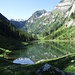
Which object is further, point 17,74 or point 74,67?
point 74,67

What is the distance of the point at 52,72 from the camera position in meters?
30.5

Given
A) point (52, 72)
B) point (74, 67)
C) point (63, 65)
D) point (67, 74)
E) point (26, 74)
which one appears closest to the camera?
point (52, 72)

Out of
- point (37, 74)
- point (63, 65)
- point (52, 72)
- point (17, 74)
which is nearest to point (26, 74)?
point (17, 74)

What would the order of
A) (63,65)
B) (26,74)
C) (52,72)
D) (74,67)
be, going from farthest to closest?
(63,65) < (74,67) < (26,74) < (52,72)

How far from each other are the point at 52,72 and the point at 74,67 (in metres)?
18.6

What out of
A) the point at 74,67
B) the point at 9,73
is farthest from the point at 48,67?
the point at 74,67

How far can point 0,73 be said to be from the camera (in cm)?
3919

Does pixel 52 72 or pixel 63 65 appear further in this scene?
pixel 63 65

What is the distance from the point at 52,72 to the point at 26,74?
7.91 meters

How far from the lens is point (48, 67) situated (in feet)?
102

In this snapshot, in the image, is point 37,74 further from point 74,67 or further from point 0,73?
point 74,67

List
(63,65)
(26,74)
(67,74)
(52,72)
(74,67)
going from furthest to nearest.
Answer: (63,65) < (74,67) < (26,74) < (67,74) < (52,72)

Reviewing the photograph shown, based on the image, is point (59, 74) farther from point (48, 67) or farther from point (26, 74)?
point (26, 74)

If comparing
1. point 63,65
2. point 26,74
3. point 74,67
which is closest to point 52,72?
point 26,74
